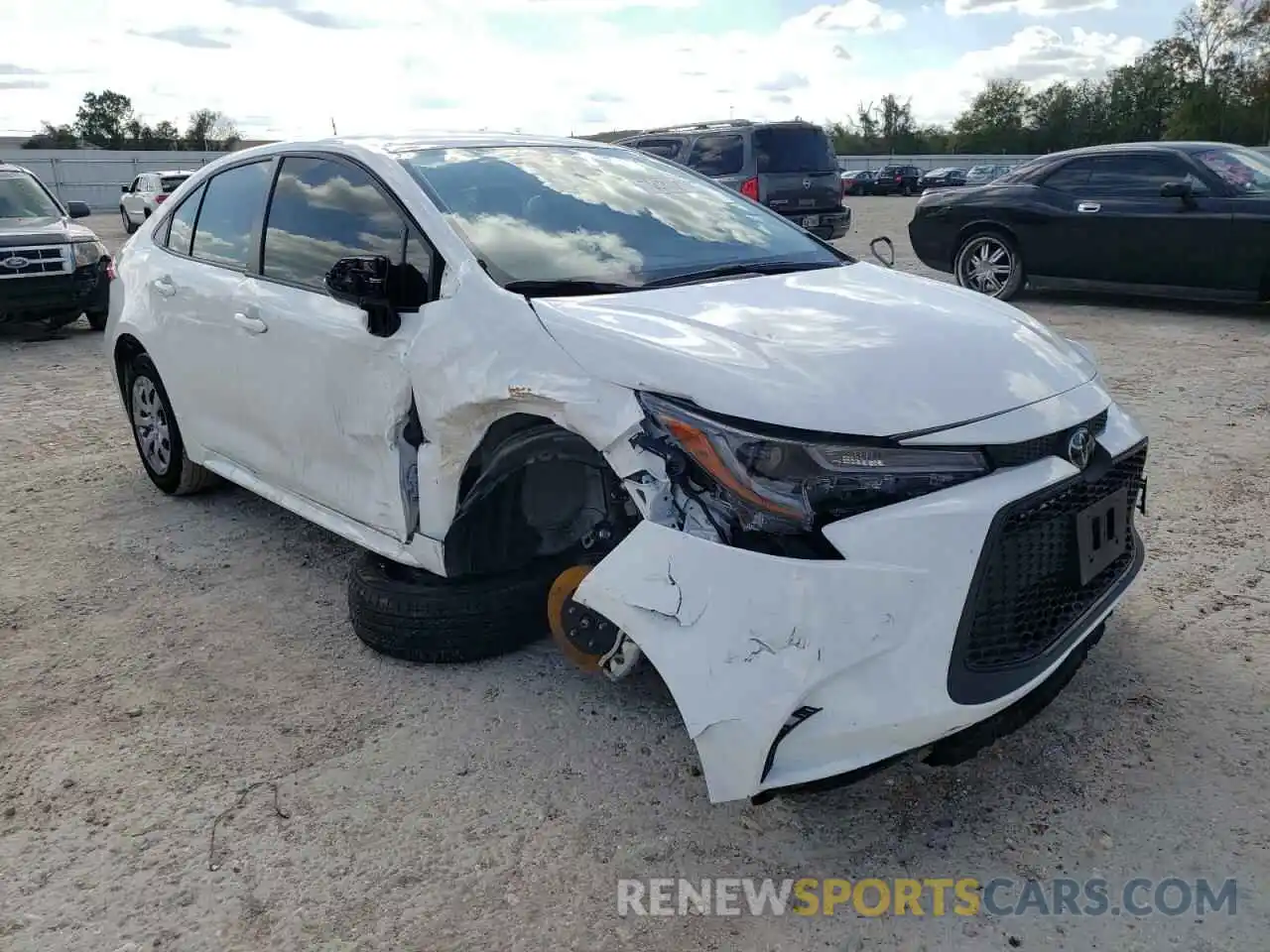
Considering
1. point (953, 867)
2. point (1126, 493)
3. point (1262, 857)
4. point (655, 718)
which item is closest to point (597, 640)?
point (655, 718)

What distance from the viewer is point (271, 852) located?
8.27ft

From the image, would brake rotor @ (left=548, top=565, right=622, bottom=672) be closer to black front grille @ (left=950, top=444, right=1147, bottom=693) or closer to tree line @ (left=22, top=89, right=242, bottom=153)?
black front grille @ (left=950, top=444, right=1147, bottom=693)

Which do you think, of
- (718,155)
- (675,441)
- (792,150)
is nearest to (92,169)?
(718,155)

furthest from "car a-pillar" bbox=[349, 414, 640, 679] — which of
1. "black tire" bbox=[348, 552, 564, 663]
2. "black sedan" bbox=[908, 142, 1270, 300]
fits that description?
"black sedan" bbox=[908, 142, 1270, 300]

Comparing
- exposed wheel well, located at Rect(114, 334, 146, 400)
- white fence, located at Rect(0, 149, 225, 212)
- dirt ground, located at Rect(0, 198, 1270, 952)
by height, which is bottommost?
dirt ground, located at Rect(0, 198, 1270, 952)

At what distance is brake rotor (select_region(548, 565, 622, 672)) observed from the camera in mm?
2977

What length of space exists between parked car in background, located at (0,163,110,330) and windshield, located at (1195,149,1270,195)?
10.2 m

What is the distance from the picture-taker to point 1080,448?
8.39 ft

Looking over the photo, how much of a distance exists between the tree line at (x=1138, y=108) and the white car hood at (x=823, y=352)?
53.9 meters

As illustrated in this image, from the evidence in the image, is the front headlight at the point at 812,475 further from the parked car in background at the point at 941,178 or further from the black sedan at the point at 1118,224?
the parked car in background at the point at 941,178

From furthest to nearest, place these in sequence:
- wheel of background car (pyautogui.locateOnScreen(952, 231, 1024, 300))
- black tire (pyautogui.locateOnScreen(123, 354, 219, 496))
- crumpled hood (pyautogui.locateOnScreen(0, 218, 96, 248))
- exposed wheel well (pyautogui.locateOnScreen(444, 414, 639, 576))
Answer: wheel of background car (pyautogui.locateOnScreen(952, 231, 1024, 300)), crumpled hood (pyautogui.locateOnScreen(0, 218, 96, 248)), black tire (pyautogui.locateOnScreen(123, 354, 219, 496)), exposed wheel well (pyautogui.locateOnScreen(444, 414, 639, 576))

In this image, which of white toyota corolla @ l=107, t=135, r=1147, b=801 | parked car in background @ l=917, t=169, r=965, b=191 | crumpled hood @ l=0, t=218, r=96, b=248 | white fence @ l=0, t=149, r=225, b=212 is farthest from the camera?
parked car in background @ l=917, t=169, r=965, b=191

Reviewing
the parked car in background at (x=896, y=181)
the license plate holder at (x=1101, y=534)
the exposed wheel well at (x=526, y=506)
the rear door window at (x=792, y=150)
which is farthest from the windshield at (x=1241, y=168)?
the parked car in background at (x=896, y=181)

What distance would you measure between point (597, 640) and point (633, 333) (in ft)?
3.05
